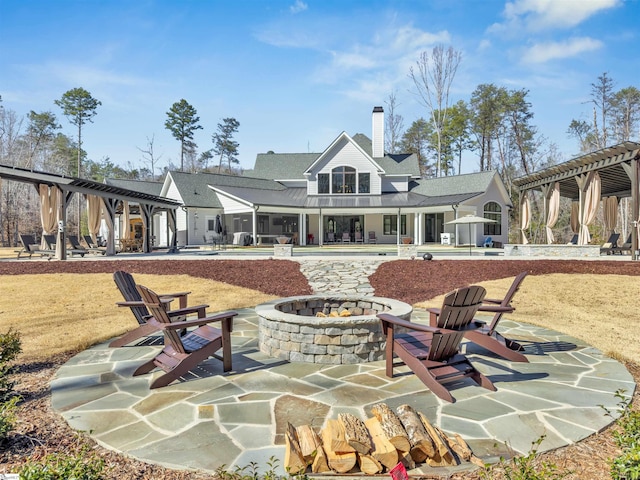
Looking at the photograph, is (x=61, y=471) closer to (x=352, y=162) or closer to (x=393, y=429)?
(x=393, y=429)

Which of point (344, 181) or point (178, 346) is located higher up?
point (344, 181)

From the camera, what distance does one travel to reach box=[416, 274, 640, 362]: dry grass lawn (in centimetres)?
593

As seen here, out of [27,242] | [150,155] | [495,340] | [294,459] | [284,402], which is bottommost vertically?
[284,402]

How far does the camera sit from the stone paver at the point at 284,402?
9.11ft

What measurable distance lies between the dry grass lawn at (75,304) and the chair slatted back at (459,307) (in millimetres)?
5097

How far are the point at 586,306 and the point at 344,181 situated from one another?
65.5 ft

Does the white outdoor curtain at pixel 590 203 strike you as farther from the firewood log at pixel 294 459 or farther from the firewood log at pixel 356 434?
the firewood log at pixel 294 459

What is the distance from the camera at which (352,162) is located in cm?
2684

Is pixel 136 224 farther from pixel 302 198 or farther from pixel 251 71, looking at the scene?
pixel 251 71

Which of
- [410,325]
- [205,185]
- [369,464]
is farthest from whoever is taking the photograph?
[205,185]

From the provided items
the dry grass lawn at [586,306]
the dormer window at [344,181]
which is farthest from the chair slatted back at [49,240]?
the dormer window at [344,181]

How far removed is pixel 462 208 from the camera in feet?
76.6

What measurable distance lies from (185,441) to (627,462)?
9.18 feet

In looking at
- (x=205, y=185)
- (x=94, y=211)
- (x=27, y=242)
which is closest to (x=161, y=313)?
(x=27, y=242)
